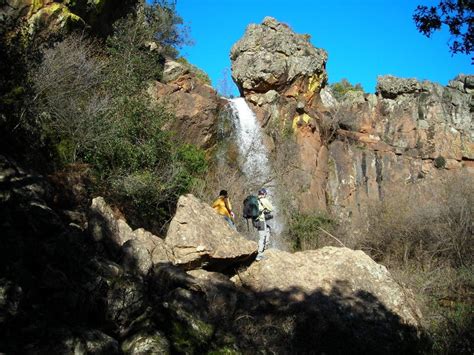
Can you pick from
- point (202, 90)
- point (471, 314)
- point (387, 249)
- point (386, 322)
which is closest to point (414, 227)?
point (387, 249)

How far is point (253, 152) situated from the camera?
26.9 meters

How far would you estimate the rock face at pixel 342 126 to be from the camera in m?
29.4

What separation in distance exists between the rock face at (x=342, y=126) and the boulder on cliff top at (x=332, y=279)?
15.1 meters

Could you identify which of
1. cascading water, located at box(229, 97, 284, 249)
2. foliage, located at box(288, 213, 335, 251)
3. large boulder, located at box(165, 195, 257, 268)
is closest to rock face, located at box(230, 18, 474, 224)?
cascading water, located at box(229, 97, 284, 249)

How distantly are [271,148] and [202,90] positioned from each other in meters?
5.40

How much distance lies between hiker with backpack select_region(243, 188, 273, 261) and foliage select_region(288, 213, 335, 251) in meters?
9.89

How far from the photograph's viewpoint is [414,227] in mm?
18609

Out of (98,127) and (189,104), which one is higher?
(189,104)

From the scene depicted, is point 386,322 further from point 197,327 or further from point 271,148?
point 271,148

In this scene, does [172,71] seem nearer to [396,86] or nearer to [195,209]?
[195,209]

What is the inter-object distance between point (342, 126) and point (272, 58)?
22.4 ft

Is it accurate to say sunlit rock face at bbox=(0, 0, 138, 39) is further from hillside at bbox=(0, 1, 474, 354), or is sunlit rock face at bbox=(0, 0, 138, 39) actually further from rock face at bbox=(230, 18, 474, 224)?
rock face at bbox=(230, 18, 474, 224)

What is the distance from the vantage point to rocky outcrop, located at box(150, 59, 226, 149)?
22.5 m

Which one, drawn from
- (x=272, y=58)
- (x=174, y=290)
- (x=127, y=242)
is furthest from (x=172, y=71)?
(x=174, y=290)
